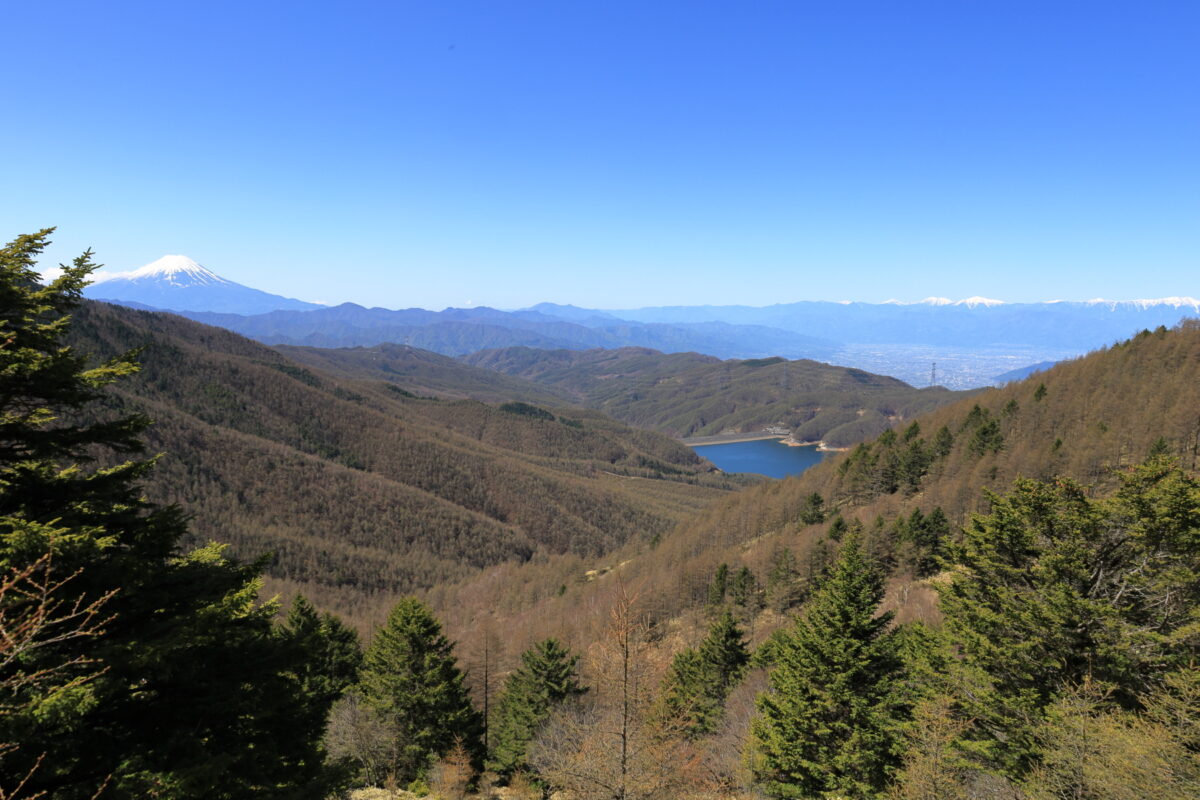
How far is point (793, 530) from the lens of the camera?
230ft

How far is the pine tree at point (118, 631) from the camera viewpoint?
21.9ft

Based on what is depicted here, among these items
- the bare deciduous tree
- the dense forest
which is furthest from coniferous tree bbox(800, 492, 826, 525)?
the bare deciduous tree

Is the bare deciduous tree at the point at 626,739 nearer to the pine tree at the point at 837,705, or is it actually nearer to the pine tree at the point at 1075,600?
the pine tree at the point at 837,705

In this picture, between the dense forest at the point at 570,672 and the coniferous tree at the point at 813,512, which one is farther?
the coniferous tree at the point at 813,512

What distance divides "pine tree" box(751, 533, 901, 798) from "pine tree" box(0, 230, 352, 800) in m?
13.8

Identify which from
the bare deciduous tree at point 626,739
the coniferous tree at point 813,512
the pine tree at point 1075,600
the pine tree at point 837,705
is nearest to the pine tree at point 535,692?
the pine tree at point 837,705

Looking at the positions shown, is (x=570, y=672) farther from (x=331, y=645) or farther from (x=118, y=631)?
(x=118, y=631)

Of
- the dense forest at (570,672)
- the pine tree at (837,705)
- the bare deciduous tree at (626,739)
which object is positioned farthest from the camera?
the pine tree at (837,705)

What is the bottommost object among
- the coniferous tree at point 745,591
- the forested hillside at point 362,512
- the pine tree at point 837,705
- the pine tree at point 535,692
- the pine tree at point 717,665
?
the forested hillside at point 362,512

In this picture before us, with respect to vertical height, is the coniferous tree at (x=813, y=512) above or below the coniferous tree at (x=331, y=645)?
below

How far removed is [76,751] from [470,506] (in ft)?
603

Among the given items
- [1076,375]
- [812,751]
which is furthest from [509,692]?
[1076,375]

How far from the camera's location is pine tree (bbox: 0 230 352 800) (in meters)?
6.69

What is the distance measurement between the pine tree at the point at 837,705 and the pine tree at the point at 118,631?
45.2ft
